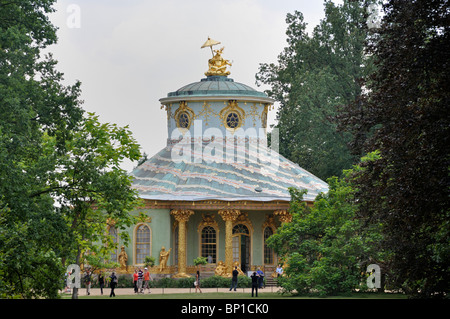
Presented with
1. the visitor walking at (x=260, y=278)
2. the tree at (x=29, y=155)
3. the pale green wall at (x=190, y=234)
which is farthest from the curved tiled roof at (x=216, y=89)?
the tree at (x=29, y=155)

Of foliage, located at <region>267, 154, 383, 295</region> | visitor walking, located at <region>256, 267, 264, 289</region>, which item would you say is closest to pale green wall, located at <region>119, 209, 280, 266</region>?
visitor walking, located at <region>256, 267, 264, 289</region>

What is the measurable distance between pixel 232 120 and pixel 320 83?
5.74 meters

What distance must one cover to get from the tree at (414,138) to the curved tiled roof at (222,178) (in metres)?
22.8

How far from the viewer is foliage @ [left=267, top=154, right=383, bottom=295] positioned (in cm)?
3481

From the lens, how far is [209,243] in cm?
4903

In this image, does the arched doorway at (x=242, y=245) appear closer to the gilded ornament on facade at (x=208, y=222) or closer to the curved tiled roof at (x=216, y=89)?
the gilded ornament on facade at (x=208, y=222)

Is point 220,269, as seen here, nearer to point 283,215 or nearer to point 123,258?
point 283,215

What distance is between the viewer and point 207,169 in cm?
4994

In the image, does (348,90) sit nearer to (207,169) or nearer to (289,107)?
(289,107)

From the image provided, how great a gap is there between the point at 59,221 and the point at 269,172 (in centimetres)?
2575

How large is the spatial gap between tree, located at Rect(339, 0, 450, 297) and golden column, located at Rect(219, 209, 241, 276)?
2248 cm

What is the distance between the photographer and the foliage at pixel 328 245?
114 ft

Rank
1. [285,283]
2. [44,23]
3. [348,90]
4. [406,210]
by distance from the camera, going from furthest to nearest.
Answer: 1. [348,90]
2. [285,283]
3. [44,23]
4. [406,210]

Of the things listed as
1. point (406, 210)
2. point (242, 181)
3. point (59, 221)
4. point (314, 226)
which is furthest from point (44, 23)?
point (242, 181)
